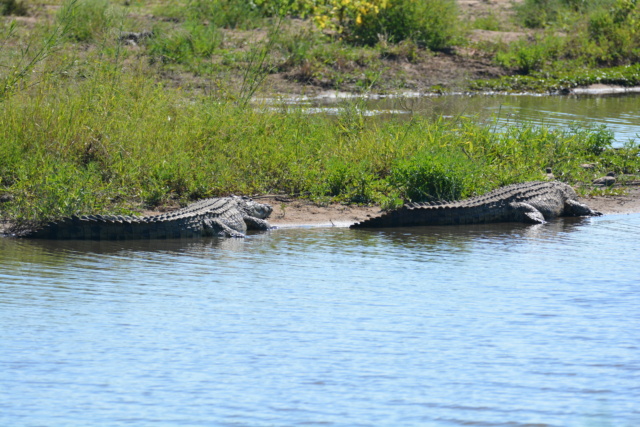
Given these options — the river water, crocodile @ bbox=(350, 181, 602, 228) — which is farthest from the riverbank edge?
the river water

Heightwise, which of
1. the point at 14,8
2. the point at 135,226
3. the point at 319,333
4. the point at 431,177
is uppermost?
the point at 14,8

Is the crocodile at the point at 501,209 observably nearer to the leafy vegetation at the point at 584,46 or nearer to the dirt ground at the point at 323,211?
the dirt ground at the point at 323,211

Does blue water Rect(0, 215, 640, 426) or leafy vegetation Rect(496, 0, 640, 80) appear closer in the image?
blue water Rect(0, 215, 640, 426)

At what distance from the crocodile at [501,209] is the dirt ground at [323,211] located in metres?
0.30

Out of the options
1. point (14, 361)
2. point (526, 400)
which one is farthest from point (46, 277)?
point (526, 400)

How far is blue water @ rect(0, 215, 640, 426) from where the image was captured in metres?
4.20

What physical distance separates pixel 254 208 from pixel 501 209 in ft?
7.60

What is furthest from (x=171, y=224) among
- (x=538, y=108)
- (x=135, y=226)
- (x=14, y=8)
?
(x=14, y=8)

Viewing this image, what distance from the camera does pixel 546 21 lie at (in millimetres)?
25547

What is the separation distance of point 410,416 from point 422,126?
683 cm

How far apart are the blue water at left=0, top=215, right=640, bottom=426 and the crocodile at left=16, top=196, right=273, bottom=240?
0.17 metres

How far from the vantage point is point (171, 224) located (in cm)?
779

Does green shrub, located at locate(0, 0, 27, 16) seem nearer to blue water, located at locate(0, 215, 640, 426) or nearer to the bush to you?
the bush

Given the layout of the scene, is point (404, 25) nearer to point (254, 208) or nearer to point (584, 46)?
point (584, 46)
